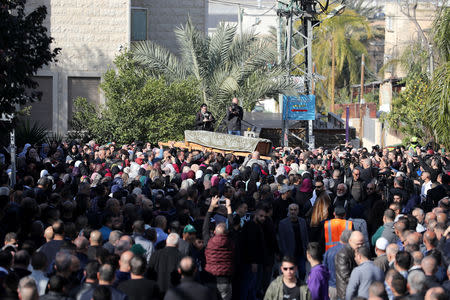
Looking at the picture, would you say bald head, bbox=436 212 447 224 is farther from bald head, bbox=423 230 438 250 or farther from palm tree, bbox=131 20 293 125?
palm tree, bbox=131 20 293 125

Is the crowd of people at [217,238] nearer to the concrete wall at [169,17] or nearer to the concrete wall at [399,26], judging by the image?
the concrete wall at [169,17]

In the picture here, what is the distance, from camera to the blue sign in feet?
92.3

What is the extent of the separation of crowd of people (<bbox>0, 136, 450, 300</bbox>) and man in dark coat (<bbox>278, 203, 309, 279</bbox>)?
0.05 ft

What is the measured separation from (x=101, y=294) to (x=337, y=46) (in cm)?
5276

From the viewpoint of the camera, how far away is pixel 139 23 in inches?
1458

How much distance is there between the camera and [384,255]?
362 inches

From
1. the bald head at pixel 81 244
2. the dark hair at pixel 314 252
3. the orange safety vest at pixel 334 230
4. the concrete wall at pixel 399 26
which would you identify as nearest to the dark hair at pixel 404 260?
the dark hair at pixel 314 252

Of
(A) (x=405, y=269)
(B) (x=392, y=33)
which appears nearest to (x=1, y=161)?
(A) (x=405, y=269)

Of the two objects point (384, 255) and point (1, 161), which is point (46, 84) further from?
point (384, 255)

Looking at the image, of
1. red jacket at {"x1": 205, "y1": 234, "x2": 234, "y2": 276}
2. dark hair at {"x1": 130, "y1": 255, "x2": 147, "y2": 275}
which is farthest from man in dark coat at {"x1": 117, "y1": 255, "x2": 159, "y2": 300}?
red jacket at {"x1": 205, "y1": 234, "x2": 234, "y2": 276}

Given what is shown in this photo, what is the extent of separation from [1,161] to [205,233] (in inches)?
364

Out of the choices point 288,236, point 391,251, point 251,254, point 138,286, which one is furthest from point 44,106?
point 138,286

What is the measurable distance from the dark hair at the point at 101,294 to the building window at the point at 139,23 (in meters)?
30.4

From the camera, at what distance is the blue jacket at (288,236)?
36.9ft
